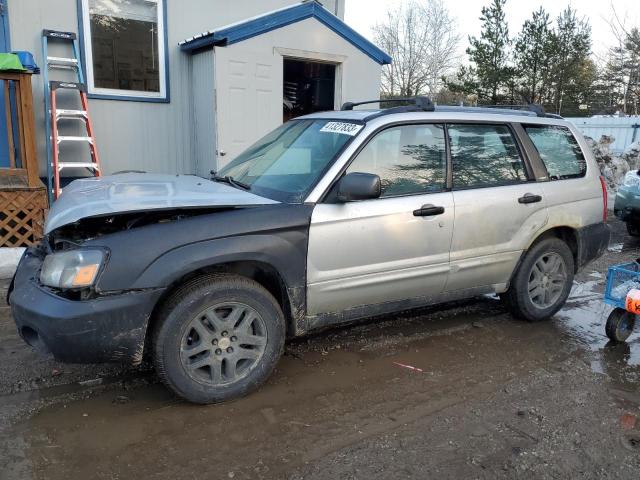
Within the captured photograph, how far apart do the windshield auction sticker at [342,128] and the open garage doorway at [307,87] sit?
6.76 meters

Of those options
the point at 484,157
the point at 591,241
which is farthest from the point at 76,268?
the point at 591,241

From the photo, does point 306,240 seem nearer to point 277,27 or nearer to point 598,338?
point 598,338

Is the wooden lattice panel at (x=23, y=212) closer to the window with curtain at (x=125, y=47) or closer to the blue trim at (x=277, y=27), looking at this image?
the window with curtain at (x=125, y=47)

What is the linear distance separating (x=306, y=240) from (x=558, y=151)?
9.05 ft

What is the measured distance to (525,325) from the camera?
472 cm

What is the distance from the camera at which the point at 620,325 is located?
14.1 feet

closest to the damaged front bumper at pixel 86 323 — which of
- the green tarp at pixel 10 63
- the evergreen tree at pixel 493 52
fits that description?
the green tarp at pixel 10 63

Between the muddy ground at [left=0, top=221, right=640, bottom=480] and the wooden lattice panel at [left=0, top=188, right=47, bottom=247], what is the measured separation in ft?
7.90

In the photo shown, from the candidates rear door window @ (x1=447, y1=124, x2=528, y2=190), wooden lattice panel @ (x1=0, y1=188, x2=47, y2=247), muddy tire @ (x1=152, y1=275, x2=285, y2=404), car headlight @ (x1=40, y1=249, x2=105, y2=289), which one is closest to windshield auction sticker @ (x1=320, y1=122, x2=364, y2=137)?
rear door window @ (x1=447, y1=124, x2=528, y2=190)

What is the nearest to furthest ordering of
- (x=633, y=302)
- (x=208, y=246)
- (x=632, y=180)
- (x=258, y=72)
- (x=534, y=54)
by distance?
1. (x=208, y=246)
2. (x=633, y=302)
3. (x=258, y=72)
4. (x=632, y=180)
5. (x=534, y=54)

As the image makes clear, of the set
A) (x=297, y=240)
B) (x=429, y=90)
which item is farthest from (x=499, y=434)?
(x=429, y=90)

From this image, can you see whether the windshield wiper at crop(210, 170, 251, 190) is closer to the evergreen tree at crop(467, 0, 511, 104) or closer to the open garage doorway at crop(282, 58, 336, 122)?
the open garage doorway at crop(282, 58, 336, 122)

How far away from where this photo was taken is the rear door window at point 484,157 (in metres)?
4.12

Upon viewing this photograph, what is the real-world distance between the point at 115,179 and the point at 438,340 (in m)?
2.87
